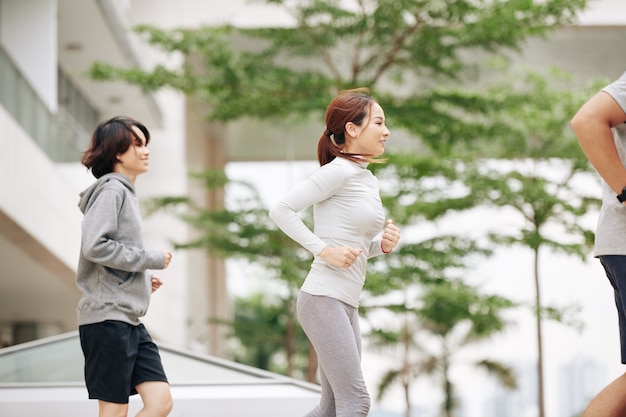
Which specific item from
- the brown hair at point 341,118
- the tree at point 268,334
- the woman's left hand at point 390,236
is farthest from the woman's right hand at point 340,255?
the tree at point 268,334

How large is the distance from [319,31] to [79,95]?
9.33 meters

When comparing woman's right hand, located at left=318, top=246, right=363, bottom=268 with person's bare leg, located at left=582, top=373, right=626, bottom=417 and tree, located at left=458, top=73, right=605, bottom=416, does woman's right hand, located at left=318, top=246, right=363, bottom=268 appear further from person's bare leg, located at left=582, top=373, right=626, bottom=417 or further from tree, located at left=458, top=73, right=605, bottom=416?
tree, located at left=458, top=73, right=605, bottom=416

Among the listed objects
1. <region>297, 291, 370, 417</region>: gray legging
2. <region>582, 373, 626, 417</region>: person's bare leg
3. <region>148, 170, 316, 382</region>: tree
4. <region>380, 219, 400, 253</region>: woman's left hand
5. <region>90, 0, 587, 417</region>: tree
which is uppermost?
<region>90, 0, 587, 417</region>: tree

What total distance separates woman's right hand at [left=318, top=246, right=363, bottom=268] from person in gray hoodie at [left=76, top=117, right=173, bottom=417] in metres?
0.70

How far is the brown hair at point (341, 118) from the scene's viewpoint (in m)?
3.75

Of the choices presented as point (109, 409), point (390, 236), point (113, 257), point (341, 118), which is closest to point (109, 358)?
point (109, 409)

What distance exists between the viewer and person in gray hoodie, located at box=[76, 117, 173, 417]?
12.1 ft

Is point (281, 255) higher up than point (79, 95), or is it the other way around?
point (79, 95)

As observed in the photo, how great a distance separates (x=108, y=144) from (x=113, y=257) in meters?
Result: 0.52

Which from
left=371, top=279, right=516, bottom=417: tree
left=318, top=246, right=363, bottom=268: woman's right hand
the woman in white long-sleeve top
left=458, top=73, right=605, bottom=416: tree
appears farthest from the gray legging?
left=371, top=279, right=516, bottom=417: tree

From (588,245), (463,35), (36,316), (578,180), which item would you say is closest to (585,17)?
(578,180)

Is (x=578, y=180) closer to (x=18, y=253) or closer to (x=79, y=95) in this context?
(x=18, y=253)

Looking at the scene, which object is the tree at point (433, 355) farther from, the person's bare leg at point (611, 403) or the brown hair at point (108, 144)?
the person's bare leg at point (611, 403)

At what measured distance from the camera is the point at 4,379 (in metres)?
5.62
